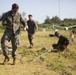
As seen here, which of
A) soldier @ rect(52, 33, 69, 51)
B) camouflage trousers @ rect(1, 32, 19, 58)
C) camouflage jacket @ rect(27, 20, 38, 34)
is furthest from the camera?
camouflage jacket @ rect(27, 20, 38, 34)

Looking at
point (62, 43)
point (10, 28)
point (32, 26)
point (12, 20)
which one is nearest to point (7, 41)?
point (10, 28)

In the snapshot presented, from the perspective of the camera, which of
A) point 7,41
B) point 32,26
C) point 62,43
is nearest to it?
point 7,41

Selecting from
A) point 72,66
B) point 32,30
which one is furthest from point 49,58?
point 32,30

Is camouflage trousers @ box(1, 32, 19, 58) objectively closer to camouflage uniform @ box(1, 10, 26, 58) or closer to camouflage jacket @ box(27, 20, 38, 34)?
camouflage uniform @ box(1, 10, 26, 58)

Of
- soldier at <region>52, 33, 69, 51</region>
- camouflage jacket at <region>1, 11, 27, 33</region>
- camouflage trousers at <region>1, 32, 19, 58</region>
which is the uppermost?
camouflage jacket at <region>1, 11, 27, 33</region>

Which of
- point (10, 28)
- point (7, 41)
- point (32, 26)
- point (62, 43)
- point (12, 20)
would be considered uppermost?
point (12, 20)

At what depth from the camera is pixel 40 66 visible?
8.43 metres

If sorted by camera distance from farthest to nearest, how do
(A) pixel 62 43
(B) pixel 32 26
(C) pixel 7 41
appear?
(B) pixel 32 26 → (A) pixel 62 43 → (C) pixel 7 41

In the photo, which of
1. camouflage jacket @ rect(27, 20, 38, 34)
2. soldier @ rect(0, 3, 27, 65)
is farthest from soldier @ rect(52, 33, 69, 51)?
soldier @ rect(0, 3, 27, 65)

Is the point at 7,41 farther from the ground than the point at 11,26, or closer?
closer

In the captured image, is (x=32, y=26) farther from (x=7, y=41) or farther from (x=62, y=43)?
(x=7, y=41)

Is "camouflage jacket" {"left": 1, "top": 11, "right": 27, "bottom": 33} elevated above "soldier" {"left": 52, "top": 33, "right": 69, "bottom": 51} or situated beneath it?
elevated above

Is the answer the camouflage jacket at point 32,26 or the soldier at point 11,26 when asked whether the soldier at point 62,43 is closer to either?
the camouflage jacket at point 32,26

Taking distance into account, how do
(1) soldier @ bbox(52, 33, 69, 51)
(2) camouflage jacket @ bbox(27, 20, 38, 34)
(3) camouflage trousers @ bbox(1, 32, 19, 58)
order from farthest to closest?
(2) camouflage jacket @ bbox(27, 20, 38, 34), (1) soldier @ bbox(52, 33, 69, 51), (3) camouflage trousers @ bbox(1, 32, 19, 58)
